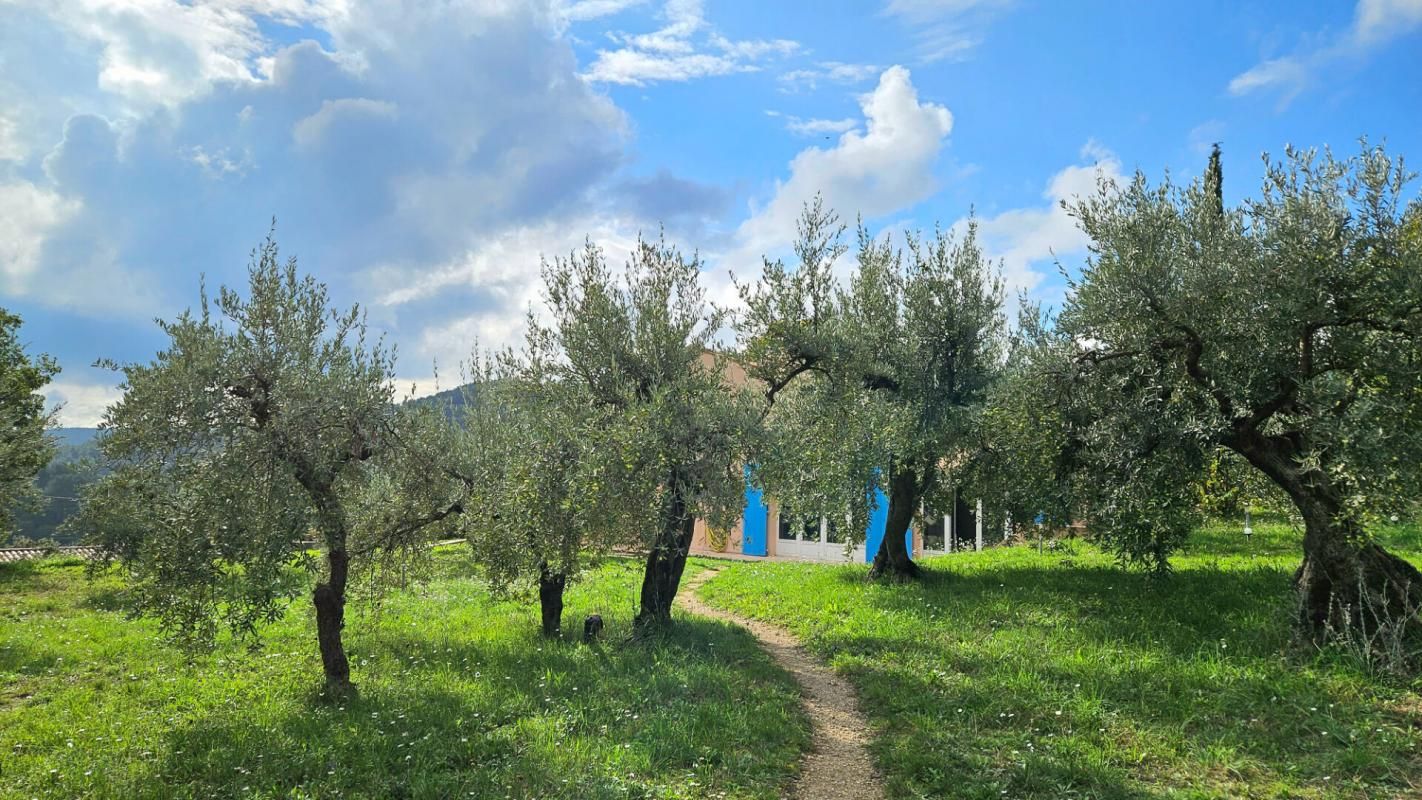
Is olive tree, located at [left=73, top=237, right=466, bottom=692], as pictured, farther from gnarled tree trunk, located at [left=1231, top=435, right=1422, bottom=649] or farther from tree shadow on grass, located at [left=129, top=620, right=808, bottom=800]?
gnarled tree trunk, located at [left=1231, top=435, right=1422, bottom=649]

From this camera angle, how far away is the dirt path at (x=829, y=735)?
7.18 m

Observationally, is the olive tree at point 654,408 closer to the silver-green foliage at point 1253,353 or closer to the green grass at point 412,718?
the green grass at point 412,718

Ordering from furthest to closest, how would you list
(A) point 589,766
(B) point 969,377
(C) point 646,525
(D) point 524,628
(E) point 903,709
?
1. (B) point 969,377
2. (D) point 524,628
3. (C) point 646,525
4. (E) point 903,709
5. (A) point 589,766

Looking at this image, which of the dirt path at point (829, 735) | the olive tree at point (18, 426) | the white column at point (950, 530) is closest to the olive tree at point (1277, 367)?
the dirt path at point (829, 735)

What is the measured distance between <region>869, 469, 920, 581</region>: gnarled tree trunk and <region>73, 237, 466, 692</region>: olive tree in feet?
39.8

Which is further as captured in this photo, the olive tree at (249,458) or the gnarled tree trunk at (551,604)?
the gnarled tree trunk at (551,604)

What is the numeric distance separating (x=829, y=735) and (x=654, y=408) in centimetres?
484

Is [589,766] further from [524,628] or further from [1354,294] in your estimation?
[1354,294]

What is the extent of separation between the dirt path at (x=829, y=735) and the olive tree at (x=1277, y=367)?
5362mm

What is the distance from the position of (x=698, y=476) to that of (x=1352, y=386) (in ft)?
29.3

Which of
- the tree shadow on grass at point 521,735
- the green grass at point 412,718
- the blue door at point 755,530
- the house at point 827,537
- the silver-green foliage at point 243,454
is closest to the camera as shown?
the tree shadow on grass at point 521,735

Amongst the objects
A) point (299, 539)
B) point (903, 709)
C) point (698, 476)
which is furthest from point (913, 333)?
point (299, 539)

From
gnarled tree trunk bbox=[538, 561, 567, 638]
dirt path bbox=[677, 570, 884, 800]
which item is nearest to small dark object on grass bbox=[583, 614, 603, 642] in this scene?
gnarled tree trunk bbox=[538, 561, 567, 638]

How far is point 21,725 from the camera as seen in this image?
9.39 meters
